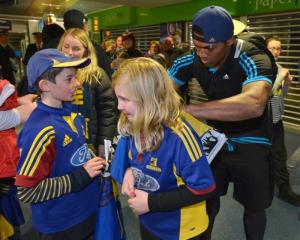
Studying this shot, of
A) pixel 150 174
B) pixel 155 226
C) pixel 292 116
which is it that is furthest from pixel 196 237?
pixel 292 116

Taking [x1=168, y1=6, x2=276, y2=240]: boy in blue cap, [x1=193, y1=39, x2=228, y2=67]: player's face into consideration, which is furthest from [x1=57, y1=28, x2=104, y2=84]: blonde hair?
[x1=193, y1=39, x2=228, y2=67]: player's face

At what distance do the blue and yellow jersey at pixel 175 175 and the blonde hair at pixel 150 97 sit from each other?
0.04 metres

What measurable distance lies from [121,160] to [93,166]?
169mm

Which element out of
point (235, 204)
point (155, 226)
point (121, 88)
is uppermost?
point (121, 88)

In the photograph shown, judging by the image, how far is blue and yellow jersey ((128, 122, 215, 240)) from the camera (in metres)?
1.24

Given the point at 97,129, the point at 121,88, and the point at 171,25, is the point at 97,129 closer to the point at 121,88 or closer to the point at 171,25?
the point at 121,88

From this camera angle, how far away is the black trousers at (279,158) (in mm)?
3260

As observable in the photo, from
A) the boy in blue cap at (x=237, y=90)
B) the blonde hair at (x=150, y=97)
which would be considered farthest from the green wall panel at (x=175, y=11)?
the blonde hair at (x=150, y=97)

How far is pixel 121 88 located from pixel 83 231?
864 mm

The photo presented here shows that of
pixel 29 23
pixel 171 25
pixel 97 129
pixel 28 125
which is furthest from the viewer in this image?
pixel 29 23

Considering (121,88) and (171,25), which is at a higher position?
(171,25)

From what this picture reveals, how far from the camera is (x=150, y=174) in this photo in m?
1.34

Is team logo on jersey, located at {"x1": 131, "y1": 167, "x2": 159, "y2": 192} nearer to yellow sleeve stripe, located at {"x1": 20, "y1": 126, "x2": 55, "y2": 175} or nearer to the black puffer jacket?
yellow sleeve stripe, located at {"x1": 20, "y1": 126, "x2": 55, "y2": 175}

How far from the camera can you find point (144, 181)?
138 centimetres
